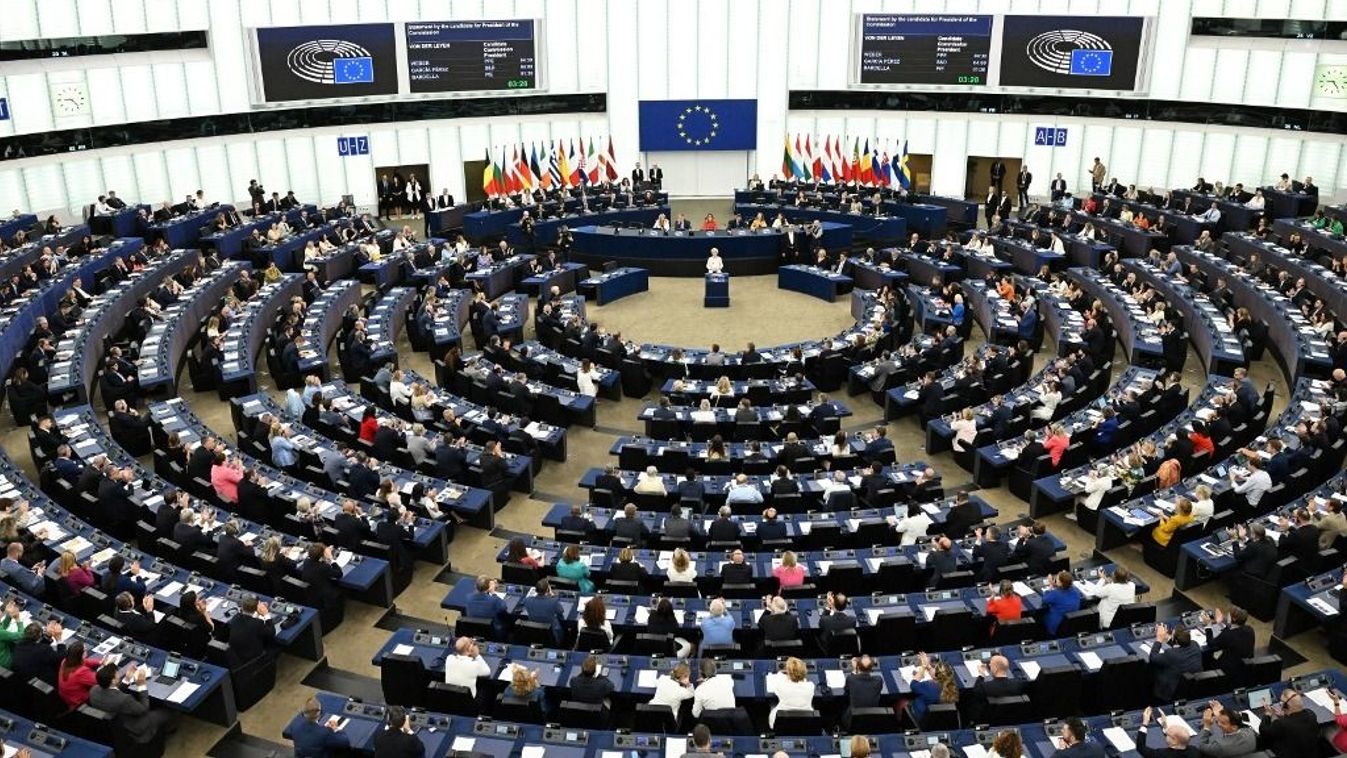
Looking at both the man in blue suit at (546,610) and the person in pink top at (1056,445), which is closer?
the man in blue suit at (546,610)

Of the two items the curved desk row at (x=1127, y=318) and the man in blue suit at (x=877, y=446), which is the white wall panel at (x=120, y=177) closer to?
the man in blue suit at (x=877, y=446)

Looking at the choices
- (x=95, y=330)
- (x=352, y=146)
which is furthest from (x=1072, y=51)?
(x=95, y=330)

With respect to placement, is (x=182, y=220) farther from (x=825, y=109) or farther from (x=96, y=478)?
(x=825, y=109)

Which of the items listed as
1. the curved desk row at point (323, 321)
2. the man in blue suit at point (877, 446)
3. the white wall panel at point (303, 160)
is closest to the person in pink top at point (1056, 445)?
the man in blue suit at point (877, 446)

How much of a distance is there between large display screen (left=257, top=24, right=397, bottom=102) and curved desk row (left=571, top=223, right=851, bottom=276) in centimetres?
1179

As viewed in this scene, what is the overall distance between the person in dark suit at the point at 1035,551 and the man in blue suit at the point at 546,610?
6.35 metres

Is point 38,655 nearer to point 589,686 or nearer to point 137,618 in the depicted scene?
point 137,618

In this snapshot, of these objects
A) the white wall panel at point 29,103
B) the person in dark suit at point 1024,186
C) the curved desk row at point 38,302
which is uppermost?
the white wall panel at point 29,103

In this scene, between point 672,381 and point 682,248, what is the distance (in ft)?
42.4

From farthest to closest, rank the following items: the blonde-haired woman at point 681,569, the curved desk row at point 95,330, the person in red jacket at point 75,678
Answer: the curved desk row at point 95,330 → the blonde-haired woman at point 681,569 → the person in red jacket at point 75,678

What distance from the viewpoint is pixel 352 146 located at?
42875 millimetres

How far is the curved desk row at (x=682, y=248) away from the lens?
35531mm

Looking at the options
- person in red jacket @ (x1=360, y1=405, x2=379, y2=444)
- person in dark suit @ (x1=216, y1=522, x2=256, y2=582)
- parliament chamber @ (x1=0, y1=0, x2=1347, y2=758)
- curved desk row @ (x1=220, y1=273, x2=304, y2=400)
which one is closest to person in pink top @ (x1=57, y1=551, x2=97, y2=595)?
parliament chamber @ (x1=0, y1=0, x2=1347, y2=758)

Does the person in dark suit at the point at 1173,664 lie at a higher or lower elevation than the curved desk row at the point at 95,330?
lower
